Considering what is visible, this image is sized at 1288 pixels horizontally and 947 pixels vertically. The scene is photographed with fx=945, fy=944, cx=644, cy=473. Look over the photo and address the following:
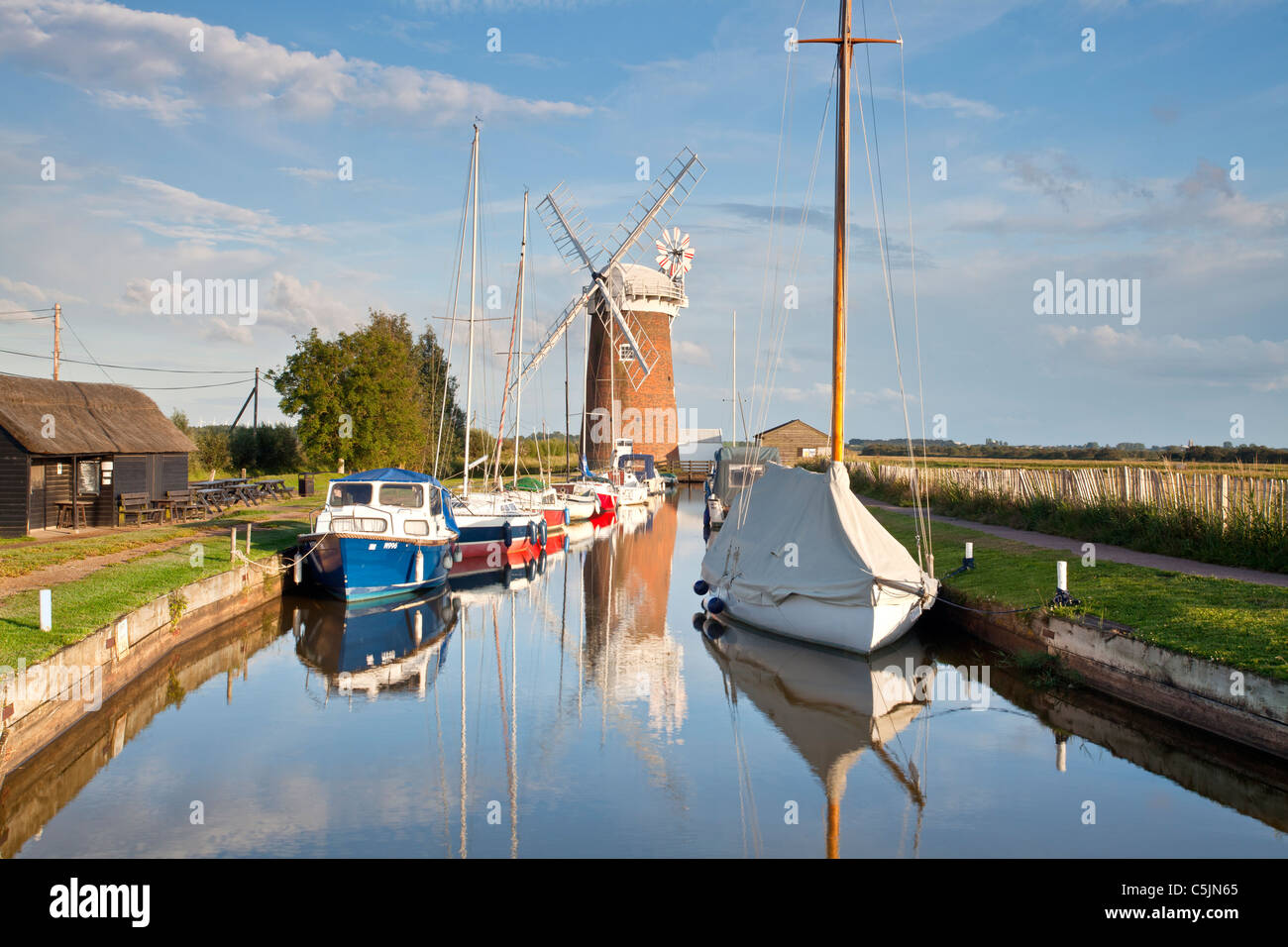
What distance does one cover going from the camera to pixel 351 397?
4153cm

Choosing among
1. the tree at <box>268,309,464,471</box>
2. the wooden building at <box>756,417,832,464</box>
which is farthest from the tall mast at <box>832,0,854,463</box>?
the wooden building at <box>756,417,832,464</box>

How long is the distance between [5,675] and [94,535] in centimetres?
1612

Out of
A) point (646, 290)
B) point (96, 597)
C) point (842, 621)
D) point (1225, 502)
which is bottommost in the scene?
point (842, 621)

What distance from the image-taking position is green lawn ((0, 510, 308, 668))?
1137 cm

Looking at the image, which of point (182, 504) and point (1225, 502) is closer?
point (1225, 502)

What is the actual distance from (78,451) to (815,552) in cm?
2010

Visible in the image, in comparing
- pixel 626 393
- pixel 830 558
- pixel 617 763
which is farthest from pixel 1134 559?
pixel 626 393

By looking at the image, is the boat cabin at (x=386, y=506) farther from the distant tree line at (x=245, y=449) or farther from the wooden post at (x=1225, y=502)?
the distant tree line at (x=245, y=449)

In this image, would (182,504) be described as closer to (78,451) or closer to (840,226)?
(78,451)

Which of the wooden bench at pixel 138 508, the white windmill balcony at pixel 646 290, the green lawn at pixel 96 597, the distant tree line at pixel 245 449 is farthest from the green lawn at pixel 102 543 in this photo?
the white windmill balcony at pixel 646 290

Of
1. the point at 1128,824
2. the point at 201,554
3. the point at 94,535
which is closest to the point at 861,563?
the point at 1128,824

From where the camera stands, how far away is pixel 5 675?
9797 millimetres

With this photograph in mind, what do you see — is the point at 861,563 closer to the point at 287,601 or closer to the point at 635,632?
the point at 635,632

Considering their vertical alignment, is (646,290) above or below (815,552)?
above
